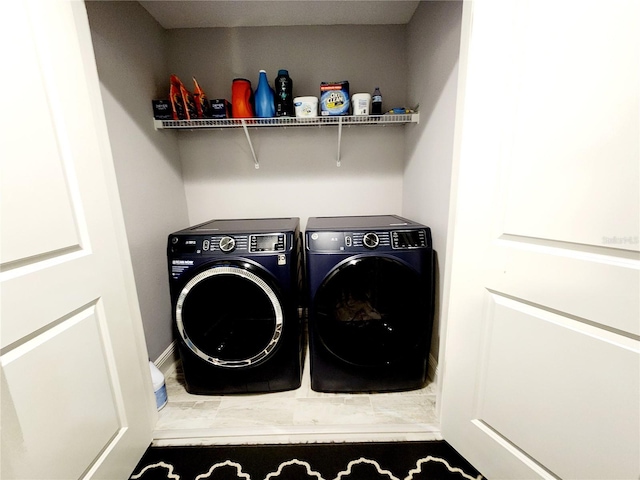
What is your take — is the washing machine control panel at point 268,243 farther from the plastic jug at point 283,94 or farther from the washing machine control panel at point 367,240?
the plastic jug at point 283,94

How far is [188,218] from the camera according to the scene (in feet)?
6.91

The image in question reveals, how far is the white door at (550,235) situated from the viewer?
26.8 inches

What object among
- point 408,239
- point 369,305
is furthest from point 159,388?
point 408,239

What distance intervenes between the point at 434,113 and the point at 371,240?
0.82 metres

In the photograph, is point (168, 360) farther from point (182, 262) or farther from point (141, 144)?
point (141, 144)

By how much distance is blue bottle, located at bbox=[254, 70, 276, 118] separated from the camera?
1651mm

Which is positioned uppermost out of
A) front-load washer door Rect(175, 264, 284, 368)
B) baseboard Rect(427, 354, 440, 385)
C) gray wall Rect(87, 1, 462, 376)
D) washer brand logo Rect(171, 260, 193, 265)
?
gray wall Rect(87, 1, 462, 376)

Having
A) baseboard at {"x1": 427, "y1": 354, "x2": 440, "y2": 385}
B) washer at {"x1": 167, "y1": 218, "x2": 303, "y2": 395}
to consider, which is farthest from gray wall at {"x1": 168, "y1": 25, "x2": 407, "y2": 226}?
baseboard at {"x1": 427, "y1": 354, "x2": 440, "y2": 385}

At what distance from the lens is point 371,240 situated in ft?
Answer: 4.58

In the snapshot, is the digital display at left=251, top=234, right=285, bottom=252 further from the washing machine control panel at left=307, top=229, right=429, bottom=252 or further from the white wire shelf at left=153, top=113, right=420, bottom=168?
the white wire shelf at left=153, top=113, right=420, bottom=168

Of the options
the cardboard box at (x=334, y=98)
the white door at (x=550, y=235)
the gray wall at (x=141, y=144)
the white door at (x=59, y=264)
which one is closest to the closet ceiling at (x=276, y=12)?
the gray wall at (x=141, y=144)

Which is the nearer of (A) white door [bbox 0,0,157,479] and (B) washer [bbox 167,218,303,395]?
(A) white door [bbox 0,0,157,479]

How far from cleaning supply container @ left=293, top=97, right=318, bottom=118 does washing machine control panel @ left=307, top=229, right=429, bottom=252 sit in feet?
2.54

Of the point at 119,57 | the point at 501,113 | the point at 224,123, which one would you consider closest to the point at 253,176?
the point at 224,123
